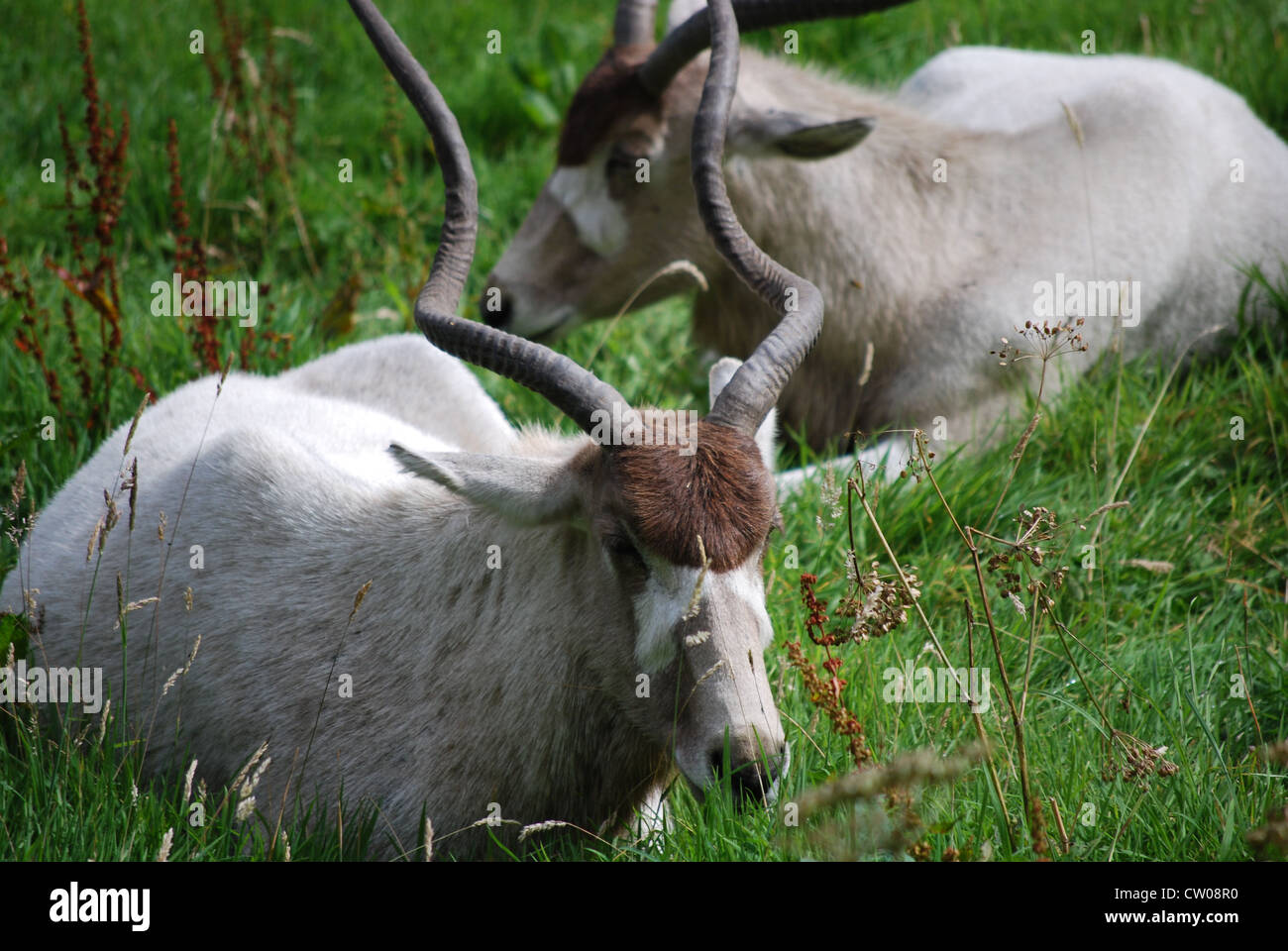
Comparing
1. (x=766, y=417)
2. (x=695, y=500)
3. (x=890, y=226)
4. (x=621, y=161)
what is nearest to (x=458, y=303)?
(x=766, y=417)

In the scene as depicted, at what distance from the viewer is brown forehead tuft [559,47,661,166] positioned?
534 cm

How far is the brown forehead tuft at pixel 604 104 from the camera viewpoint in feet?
17.5

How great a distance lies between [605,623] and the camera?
3051mm

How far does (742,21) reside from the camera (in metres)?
5.23

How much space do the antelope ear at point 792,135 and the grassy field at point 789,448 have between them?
3.72 feet

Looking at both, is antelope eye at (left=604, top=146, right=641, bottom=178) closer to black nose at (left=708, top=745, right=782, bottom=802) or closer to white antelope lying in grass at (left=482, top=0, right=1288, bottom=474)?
white antelope lying in grass at (left=482, top=0, right=1288, bottom=474)

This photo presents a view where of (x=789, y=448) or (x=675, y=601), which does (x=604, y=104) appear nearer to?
(x=789, y=448)

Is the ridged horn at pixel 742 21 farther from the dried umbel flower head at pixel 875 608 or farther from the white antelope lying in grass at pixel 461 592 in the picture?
the dried umbel flower head at pixel 875 608

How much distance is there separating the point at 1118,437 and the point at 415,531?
2.85 meters

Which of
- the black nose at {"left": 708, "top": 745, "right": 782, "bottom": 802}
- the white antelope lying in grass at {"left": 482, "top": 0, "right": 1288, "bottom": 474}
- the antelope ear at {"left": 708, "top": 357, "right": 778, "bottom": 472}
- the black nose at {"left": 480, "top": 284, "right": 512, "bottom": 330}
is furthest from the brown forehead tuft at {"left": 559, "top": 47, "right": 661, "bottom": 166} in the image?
the black nose at {"left": 708, "top": 745, "right": 782, "bottom": 802}

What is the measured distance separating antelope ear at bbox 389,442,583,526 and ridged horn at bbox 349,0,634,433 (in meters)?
0.16

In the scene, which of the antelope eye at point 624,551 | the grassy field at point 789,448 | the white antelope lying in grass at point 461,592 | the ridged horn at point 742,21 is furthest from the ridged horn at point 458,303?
the ridged horn at point 742,21
